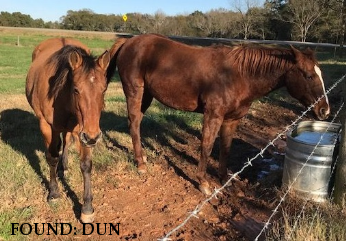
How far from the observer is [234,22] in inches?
2549

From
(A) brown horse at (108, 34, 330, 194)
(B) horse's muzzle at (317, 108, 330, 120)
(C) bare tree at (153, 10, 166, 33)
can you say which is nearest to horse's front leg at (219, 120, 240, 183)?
(A) brown horse at (108, 34, 330, 194)

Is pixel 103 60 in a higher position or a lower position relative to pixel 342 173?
higher

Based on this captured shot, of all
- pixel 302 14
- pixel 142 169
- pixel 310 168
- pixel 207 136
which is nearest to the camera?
pixel 310 168

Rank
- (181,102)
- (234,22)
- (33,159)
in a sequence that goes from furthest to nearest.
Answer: (234,22) < (33,159) < (181,102)

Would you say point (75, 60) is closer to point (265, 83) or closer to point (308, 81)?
point (265, 83)

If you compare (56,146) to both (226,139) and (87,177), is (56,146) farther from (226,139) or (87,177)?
(226,139)

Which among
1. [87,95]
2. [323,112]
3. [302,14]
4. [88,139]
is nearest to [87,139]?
[88,139]

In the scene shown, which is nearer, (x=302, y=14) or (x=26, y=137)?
(x=26, y=137)

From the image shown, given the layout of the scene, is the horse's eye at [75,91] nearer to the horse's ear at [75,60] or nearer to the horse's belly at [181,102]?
the horse's ear at [75,60]

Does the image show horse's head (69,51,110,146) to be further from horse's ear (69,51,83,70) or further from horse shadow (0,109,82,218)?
horse shadow (0,109,82,218)

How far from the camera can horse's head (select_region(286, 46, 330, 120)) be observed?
436 cm

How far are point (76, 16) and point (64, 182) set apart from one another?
270ft

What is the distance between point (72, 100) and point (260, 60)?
2.49m

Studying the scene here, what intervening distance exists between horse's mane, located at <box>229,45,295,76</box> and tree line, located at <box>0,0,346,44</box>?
3223cm
